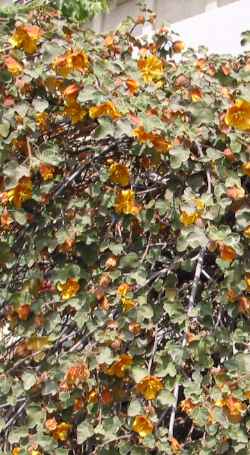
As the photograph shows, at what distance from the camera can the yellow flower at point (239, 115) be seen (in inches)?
59.6

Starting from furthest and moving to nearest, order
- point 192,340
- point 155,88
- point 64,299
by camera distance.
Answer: point 155,88 → point 64,299 → point 192,340

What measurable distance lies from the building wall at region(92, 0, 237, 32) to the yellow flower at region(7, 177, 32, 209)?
13.9ft

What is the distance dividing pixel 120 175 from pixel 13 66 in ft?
1.20

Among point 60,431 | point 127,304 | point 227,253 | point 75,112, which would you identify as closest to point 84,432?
point 60,431

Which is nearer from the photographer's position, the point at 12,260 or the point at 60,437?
the point at 60,437

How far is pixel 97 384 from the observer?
5.15 ft

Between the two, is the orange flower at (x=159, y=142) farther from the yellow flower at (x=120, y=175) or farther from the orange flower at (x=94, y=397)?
the orange flower at (x=94, y=397)

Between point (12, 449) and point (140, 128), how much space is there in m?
0.83

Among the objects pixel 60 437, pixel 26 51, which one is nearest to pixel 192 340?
pixel 60 437

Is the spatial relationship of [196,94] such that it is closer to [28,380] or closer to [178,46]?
[178,46]

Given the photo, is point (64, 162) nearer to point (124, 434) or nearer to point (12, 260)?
point (12, 260)

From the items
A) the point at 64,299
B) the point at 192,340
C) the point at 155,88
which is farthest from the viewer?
the point at 155,88

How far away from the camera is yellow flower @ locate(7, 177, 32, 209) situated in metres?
1.61

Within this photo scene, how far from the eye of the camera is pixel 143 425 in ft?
4.83
